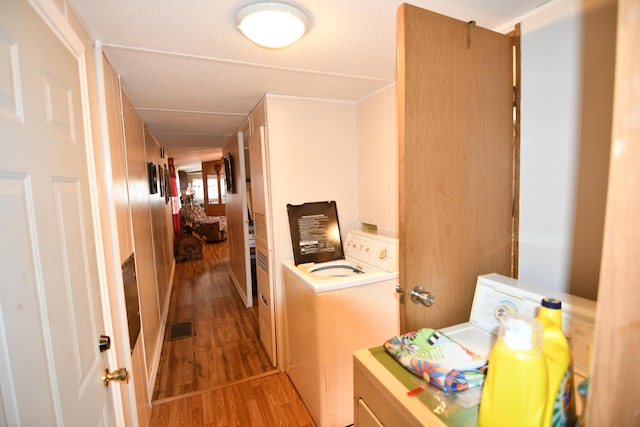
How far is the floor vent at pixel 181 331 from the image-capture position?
3.02m

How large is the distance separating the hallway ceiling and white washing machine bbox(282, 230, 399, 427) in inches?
47.9

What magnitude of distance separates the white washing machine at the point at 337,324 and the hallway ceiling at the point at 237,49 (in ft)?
3.99

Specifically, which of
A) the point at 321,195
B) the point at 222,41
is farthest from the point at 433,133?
the point at 321,195

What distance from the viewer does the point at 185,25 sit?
1.23m

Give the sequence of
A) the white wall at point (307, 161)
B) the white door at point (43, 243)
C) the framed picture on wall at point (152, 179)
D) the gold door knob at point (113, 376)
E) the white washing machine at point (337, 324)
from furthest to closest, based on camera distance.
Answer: the framed picture on wall at point (152, 179), the white wall at point (307, 161), the white washing machine at point (337, 324), the gold door knob at point (113, 376), the white door at point (43, 243)

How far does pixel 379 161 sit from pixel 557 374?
1.83 m

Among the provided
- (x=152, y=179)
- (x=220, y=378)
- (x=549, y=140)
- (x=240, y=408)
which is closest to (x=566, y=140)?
(x=549, y=140)

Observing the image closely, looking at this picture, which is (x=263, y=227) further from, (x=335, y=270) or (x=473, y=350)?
(x=473, y=350)

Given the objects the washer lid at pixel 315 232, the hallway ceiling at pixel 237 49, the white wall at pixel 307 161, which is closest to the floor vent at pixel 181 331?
the white wall at pixel 307 161

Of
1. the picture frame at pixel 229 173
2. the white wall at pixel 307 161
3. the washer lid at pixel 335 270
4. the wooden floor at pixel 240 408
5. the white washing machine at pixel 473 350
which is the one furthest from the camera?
the picture frame at pixel 229 173

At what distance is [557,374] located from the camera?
593mm

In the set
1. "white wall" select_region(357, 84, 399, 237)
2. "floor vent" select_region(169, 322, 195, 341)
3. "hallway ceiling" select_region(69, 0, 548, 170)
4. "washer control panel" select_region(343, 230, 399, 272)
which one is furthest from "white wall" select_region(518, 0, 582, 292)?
"floor vent" select_region(169, 322, 195, 341)

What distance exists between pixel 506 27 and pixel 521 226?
3.13 feet

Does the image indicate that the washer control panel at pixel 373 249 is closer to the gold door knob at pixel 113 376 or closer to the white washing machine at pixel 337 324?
the white washing machine at pixel 337 324
